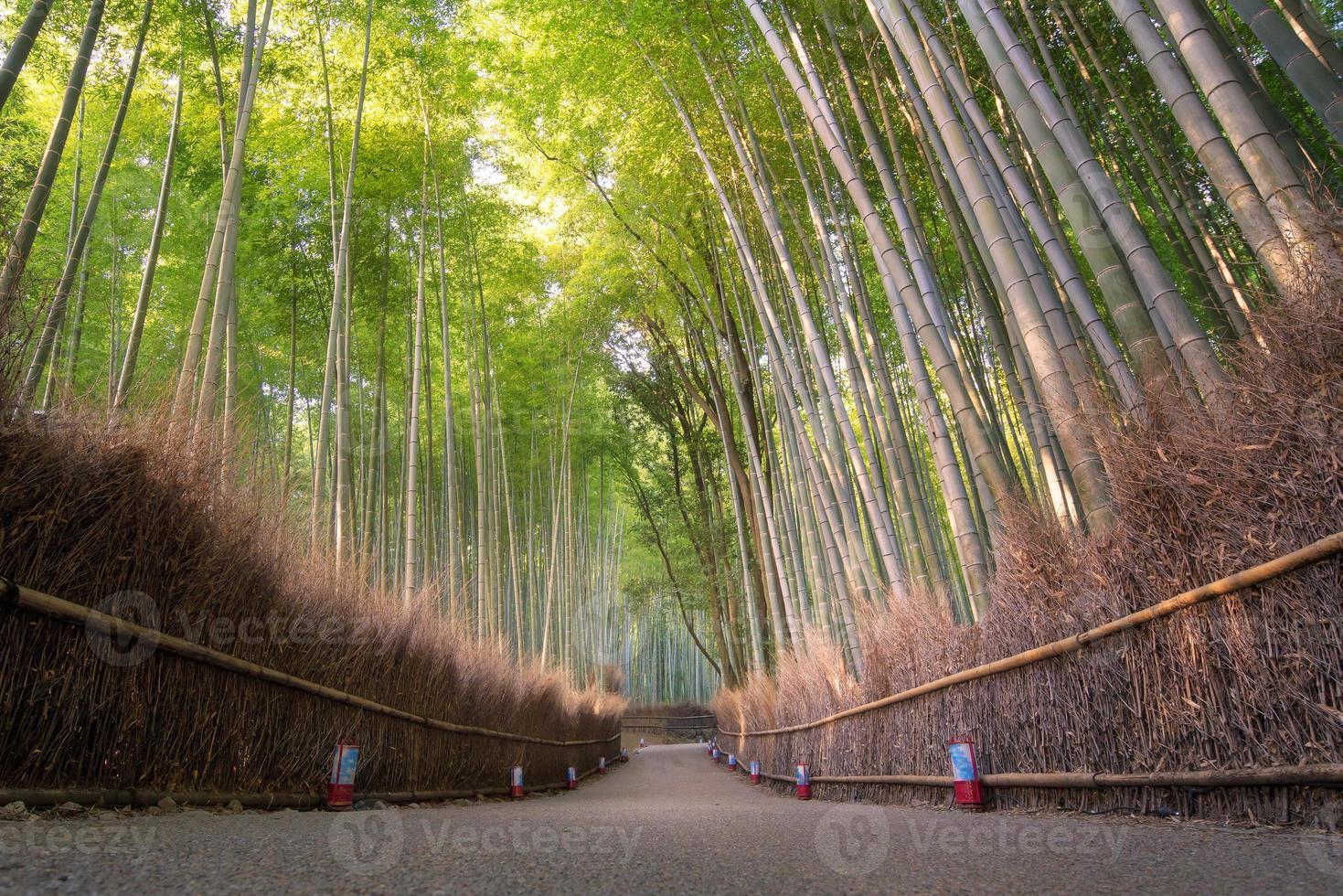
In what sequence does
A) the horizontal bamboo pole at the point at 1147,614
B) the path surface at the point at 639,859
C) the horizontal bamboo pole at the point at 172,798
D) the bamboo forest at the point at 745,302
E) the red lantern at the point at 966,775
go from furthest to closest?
the red lantern at the point at 966,775 → the bamboo forest at the point at 745,302 → the horizontal bamboo pole at the point at 172,798 → the horizontal bamboo pole at the point at 1147,614 → the path surface at the point at 639,859

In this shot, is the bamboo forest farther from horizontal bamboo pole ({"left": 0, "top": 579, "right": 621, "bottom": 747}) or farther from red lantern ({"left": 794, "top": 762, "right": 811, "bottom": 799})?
red lantern ({"left": 794, "top": 762, "right": 811, "bottom": 799})

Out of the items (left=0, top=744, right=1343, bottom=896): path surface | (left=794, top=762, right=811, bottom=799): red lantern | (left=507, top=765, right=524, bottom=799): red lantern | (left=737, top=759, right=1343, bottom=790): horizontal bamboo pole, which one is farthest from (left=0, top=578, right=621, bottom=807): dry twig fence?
(left=737, top=759, right=1343, bottom=790): horizontal bamboo pole

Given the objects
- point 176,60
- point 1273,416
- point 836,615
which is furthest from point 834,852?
point 176,60

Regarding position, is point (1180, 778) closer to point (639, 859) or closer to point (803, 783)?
point (639, 859)

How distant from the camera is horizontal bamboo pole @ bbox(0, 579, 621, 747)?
57.4 inches

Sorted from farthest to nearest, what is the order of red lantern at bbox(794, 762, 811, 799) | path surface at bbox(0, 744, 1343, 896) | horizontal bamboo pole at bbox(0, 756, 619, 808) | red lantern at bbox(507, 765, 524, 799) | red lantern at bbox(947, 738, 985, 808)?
red lantern at bbox(507, 765, 524, 799), red lantern at bbox(794, 762, 811, 799), red lantern at bbox(947, 738, 985, 808), horizontal bamboo pole at bbox(0, 756, 619, 808), path surface at bbox(0, 744, 1343, 896)

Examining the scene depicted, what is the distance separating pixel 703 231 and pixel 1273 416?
22.3 feet

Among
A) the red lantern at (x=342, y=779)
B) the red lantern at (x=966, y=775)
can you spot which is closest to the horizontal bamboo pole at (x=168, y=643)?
the red lantern at (x=342, y=779)

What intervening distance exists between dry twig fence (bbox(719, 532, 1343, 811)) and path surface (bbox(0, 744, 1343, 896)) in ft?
0.35

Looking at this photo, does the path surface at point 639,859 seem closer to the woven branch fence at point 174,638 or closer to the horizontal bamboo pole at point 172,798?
the horizontal bamboo pole at point 172,798

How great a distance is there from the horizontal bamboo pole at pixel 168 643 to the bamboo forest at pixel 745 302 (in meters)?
0.08

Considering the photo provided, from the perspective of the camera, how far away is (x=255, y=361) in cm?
691

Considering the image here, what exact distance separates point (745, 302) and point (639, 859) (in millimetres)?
6692

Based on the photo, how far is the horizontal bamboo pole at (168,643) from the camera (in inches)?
57.4
